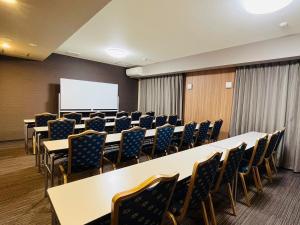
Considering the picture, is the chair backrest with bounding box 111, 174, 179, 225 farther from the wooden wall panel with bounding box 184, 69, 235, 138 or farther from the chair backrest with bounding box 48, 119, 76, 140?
the wooden wall panel with bounding box 184, 69, 235, 138

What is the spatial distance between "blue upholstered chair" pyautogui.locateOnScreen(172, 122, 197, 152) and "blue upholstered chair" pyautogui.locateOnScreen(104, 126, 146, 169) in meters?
1.12

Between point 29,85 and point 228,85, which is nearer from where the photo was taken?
point 228,85

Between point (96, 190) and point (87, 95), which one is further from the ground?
point (87, 95)

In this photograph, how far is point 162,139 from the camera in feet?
10.1

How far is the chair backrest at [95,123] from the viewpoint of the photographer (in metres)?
3.60

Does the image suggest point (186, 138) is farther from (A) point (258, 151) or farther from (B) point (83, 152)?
(B) point (83, 152)

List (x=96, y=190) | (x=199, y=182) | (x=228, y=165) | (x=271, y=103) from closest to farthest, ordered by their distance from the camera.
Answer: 1. (x=96, y=190)
2. (x=199, y=182)
3. (x=228, y=165)
4. (x=271, y=103)

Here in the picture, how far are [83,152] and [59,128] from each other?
1.34 meters

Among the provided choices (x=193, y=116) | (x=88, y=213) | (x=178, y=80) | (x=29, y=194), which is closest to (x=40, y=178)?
(x=29, y=194)

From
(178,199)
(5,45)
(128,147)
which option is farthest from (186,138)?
(5,45)

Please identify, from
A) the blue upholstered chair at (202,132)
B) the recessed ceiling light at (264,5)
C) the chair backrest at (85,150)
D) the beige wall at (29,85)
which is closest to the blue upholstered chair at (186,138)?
the blue upholstered chair at (202,132)

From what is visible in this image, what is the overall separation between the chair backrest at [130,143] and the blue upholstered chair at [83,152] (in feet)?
1.11

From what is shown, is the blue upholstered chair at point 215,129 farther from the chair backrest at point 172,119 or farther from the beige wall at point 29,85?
the beige wall at point 29,85

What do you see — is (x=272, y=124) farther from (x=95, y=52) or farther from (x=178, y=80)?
(x=95, y=52)
